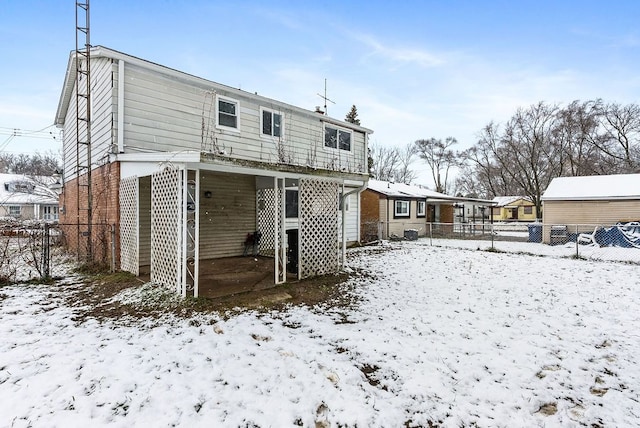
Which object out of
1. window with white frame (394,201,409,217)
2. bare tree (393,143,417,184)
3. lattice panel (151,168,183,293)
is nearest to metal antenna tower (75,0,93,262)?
lattice panel (151,168,183,293)

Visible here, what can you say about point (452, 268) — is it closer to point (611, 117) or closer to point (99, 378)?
point (99, 378)

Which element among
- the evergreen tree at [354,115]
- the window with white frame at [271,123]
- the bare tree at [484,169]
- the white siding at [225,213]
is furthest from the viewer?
the bare tree at [484,169]

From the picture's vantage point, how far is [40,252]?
798 centimetres

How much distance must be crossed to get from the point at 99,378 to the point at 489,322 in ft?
16.9

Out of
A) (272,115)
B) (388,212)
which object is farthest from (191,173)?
(388,212)

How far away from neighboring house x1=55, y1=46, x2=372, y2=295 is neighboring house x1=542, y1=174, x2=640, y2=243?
11914 mm

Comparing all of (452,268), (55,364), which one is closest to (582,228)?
(452,268)

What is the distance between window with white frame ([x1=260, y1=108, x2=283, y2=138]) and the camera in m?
10.6

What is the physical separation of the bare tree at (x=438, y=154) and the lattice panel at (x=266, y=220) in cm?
3831

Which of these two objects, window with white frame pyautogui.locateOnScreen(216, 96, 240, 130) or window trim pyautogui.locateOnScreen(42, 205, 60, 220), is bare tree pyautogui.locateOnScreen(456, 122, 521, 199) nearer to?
window with white frame pyautogui.locateOnScreen(216, 96, 240, 130)

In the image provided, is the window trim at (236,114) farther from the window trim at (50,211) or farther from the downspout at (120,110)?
the window trim at (50,211)

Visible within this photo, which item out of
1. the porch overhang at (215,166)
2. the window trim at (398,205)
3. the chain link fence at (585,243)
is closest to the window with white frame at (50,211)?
the porch overhang at (215,166)

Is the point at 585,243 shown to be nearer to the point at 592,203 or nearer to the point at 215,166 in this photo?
the point at 592,203

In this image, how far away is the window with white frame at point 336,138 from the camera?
512 inches
